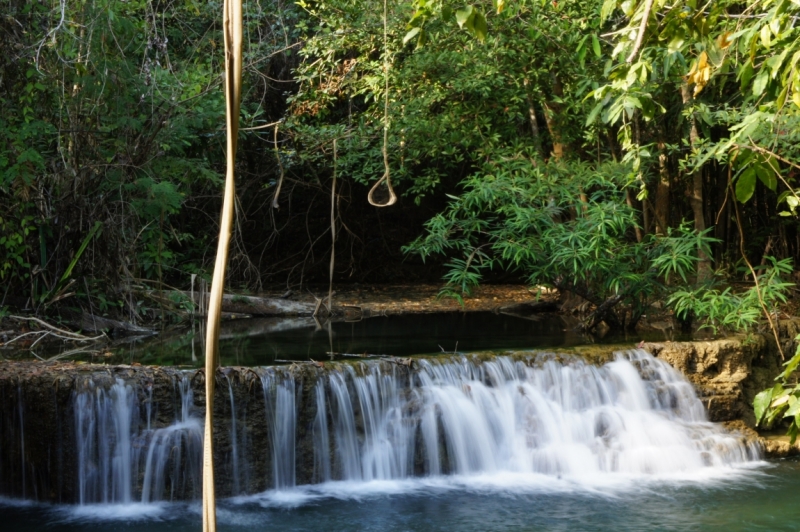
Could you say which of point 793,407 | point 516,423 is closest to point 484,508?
point 516,423

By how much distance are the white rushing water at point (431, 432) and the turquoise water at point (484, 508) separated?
0.37ft

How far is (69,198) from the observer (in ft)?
29.5

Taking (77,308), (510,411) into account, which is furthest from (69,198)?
(510,411)

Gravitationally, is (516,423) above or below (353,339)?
below

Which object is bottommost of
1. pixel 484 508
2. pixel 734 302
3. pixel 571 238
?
pixel 484 508

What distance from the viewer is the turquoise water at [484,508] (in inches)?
226

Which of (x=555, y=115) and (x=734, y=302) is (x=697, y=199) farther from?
(x=734, y=302)

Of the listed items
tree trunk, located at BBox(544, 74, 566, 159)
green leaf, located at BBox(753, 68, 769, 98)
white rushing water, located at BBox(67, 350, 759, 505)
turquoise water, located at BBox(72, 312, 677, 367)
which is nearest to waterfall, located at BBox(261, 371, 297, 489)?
white rushing water, located at BBox(67, 350, 759, 505)

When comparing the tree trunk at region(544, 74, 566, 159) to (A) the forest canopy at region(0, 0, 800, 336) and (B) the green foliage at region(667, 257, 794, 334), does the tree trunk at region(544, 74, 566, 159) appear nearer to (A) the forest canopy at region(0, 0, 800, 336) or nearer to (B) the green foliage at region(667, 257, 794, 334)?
(A) the forest canopy at region(0, 0, 800, 336)

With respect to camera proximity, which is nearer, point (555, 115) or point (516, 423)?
point (516, 423)

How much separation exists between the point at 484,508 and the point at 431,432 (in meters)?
1.11

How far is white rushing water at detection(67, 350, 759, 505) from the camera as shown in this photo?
641 cm

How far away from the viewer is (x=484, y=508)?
20.2 ft

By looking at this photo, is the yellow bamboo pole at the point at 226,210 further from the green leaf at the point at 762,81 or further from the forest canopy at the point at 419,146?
the forest canopy at the point at 419,146
